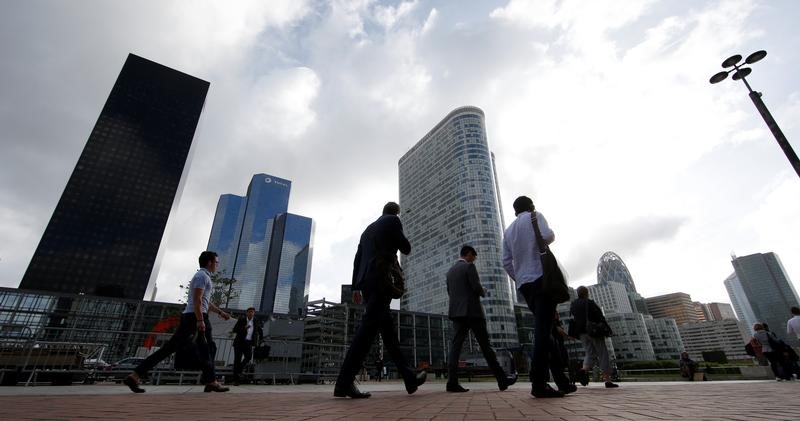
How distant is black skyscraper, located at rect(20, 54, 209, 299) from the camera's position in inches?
3401

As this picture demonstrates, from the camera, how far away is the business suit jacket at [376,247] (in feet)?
12.8

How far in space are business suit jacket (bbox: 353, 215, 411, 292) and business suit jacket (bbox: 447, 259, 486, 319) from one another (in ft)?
4.54

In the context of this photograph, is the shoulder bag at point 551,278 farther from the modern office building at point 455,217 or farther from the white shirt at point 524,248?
the modern office building at point 455,217

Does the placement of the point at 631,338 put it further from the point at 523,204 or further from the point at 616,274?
the point at 523,204

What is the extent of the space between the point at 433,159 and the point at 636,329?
278 ft

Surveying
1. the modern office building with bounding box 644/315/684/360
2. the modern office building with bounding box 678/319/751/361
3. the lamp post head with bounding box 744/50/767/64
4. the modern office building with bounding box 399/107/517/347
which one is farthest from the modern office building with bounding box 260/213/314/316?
the modern office building with bounding box 678/319/751/361

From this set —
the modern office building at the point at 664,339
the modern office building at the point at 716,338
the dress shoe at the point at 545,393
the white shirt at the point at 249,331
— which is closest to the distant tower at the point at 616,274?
the modern office building at the point at 664,339

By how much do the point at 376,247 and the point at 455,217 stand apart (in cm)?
8804

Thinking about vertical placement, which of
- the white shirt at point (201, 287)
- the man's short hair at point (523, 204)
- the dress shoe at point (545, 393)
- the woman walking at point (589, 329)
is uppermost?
the man's short hair at point (523, 204)

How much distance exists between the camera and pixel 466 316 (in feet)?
16.0

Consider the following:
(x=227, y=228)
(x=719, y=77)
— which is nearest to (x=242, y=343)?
(x=719, y=77)

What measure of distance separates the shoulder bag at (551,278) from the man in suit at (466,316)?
3.74 ft

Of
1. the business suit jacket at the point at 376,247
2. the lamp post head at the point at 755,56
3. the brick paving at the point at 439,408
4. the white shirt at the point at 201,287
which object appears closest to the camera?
the brick paving at the point at 439,408

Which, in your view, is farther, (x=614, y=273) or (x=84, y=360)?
(x=614, y=273)
